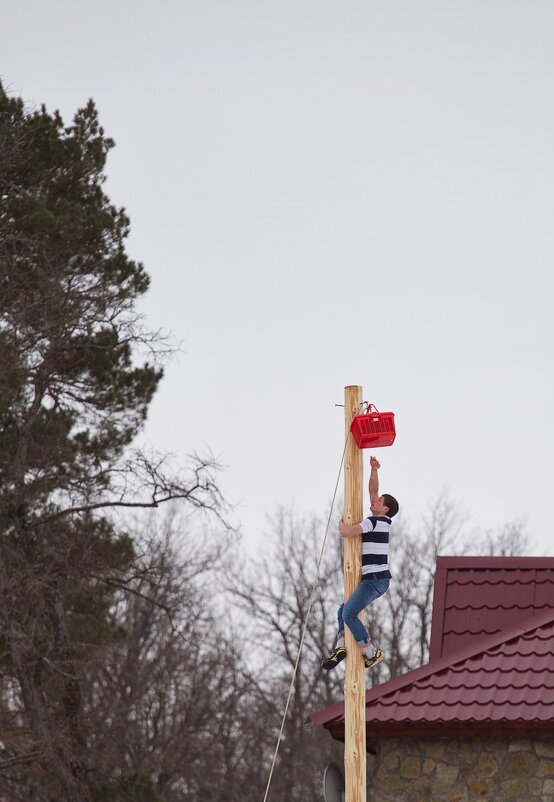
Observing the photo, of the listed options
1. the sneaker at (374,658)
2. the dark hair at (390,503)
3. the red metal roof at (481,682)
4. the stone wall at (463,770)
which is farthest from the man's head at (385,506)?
the stone wall at (463,770)

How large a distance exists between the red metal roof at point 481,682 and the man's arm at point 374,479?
3710 millimetres

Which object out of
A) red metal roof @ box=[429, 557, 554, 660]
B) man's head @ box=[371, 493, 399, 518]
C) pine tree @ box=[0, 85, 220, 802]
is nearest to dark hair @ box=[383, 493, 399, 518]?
man's head @ box=[371, 493, 399, 518]

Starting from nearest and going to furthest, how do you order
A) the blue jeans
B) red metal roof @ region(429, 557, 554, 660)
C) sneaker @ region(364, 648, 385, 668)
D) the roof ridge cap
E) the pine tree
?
the blue jeans < sneaker @ region(364, 648, 385, 668) < the roof ridge cap < red metal roof @ region(429, 557, 554, 660) < the pine tree

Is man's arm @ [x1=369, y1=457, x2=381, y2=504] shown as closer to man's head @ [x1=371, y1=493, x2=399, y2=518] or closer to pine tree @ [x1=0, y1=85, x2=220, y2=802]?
man's head @ [x1=371, y1=493, x2=399, y2=518]

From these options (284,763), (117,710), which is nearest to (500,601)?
(117,710)

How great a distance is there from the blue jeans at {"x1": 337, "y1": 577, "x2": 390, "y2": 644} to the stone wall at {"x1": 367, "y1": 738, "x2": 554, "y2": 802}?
400 centimetres

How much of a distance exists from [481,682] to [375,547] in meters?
4.13

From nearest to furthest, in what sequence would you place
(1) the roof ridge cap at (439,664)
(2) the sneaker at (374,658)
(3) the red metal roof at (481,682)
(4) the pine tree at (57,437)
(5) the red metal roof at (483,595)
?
(2) the sneaker at (374,658) → (3) the red metal roof at (481,682) → (1) the roof ridge cap at (439,664) → (5) the red metal roof at (483,595) → (4) the pine tree at (57,437)

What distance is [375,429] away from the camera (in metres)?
8.51

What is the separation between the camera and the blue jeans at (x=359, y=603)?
8.44m

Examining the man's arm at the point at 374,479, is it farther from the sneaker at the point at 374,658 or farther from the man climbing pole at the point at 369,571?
the sneaker at the point at 374,658

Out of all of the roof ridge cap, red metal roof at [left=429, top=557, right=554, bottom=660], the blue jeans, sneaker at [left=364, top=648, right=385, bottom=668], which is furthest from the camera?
red metal roof at [left=429, top=557, right=554, bottom=660]

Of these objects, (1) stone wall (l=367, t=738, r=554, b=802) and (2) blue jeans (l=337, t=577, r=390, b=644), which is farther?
(1) stone wall (l=367, t=738, r=554, b=802)

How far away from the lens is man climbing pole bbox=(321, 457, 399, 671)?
8453 millimetres
